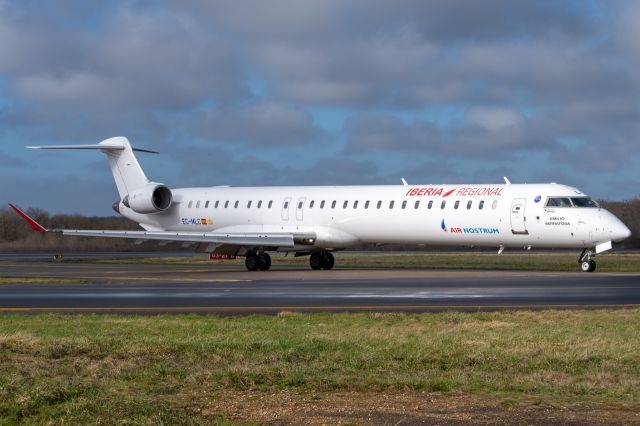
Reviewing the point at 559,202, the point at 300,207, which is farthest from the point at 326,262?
the point at 559,202

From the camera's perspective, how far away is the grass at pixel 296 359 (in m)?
8.80

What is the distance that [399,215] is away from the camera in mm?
36125

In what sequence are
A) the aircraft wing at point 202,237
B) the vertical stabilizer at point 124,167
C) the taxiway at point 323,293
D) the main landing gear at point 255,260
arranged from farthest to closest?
the vertical stabilizer at point 124,167, the main landing gear at point 255,260, the aircraft wing at point 202,237, the taxiway at point 323,293

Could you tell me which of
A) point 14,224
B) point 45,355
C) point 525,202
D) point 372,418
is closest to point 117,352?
point 45,355

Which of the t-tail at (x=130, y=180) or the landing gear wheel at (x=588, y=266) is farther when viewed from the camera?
the t-tail at (x=130, y=180)

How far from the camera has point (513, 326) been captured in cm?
1497

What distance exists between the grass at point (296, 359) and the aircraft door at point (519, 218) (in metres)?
15.9

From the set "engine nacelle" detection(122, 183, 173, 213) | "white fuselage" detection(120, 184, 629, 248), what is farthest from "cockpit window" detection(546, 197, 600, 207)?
"engine nacelle" detection(122, 183, 173, 213)

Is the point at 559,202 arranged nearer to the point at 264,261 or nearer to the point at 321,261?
the point at 321,261

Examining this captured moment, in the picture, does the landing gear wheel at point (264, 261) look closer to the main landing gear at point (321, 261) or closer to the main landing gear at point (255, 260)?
the main landing gear at point (255, 260)

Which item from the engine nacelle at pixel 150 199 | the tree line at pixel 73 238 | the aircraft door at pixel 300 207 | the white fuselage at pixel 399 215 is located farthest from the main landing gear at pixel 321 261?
the tree line at pixel 73 238

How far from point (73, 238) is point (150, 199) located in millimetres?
36420

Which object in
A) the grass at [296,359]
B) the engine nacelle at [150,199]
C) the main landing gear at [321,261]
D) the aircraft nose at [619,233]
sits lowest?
the grass at [296,359]

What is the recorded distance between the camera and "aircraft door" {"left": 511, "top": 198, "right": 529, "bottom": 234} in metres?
32.9
